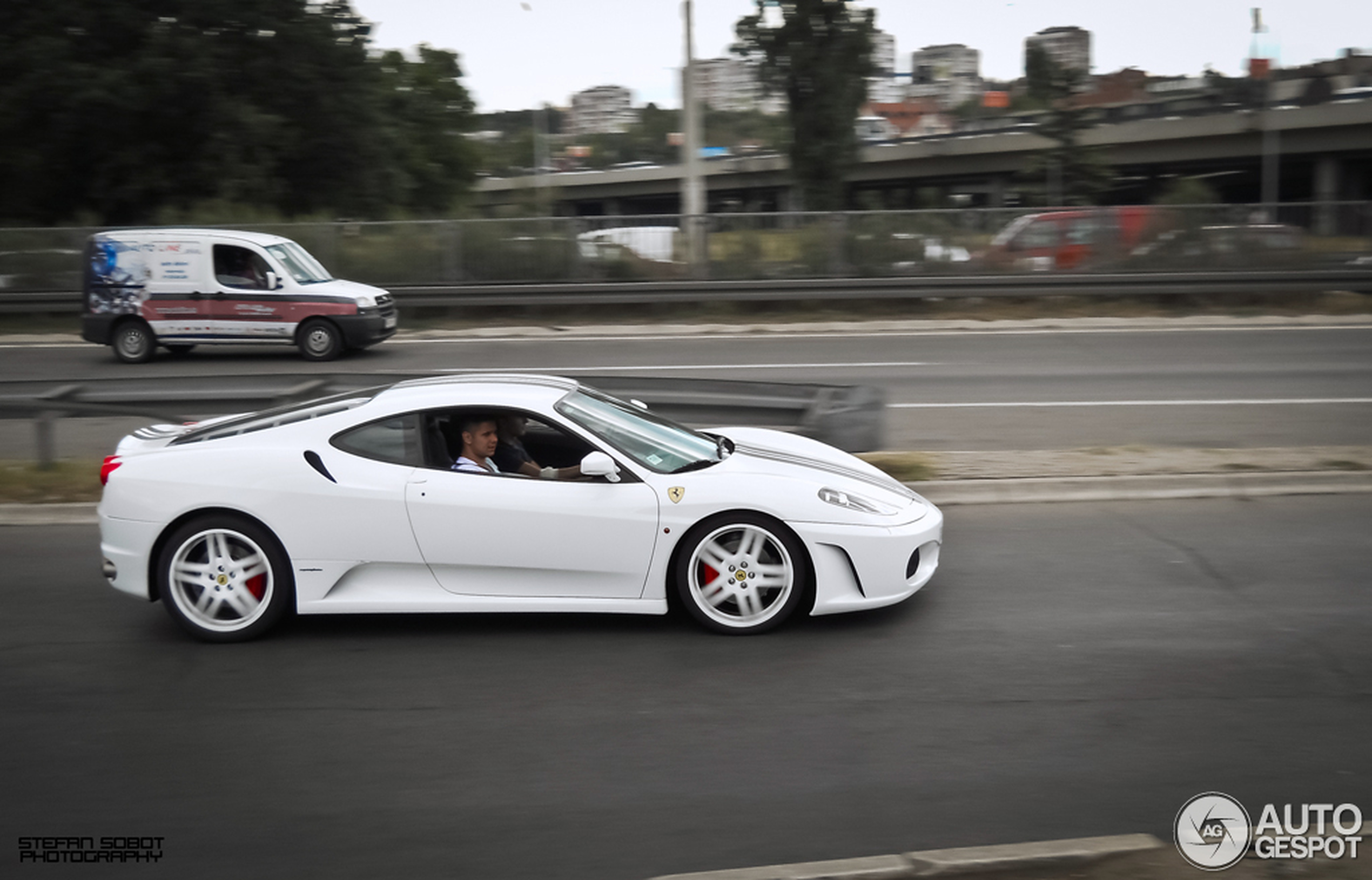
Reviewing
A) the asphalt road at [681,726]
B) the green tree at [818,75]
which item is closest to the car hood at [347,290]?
the asphalt road at [681,726]

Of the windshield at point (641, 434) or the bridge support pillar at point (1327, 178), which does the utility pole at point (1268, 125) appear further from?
the windshield at point (641, 434)

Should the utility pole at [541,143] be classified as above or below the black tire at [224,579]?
above

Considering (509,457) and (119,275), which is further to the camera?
(119,275)

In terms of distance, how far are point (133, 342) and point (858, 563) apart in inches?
584

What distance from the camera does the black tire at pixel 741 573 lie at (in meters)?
5.79

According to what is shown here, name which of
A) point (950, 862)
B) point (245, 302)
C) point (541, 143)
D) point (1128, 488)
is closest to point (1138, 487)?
point (1128, 488)

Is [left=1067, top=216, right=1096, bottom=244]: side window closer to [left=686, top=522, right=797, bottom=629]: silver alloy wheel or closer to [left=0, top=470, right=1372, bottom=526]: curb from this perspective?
[left=0, top=470, right=1372, bottom=526]: curb

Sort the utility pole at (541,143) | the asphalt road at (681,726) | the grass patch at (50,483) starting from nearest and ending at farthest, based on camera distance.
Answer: the asphalt road at (681,726) → the grass patch at (50,483) → the utility pole at (541,143)

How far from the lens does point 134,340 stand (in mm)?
17750

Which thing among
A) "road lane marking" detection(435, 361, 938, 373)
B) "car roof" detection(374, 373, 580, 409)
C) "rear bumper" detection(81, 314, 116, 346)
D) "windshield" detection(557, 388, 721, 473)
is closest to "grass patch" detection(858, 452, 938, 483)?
"windshield" detection(557, 388, 721, 473)

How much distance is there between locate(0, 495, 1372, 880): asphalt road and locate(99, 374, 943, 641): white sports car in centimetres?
23

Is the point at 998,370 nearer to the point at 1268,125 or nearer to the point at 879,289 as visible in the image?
the point at 879,289

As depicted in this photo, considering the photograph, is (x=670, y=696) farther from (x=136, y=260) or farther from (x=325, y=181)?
(x=325, y=181)

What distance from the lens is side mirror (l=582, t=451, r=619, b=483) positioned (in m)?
5.72
